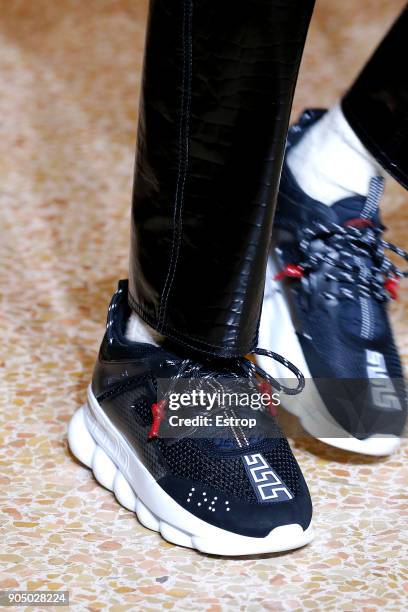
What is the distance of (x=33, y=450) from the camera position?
3.13 feet

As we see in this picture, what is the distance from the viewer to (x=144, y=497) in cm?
83

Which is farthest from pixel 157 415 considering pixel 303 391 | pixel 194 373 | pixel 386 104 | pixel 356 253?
pixel 386 104

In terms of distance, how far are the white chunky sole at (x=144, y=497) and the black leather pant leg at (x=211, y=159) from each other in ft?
0.46

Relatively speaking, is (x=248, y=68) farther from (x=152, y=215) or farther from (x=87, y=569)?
(x=87, y=569)

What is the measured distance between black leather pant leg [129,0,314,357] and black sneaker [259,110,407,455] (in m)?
0.19

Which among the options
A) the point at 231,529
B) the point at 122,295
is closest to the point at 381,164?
the point at 122,295

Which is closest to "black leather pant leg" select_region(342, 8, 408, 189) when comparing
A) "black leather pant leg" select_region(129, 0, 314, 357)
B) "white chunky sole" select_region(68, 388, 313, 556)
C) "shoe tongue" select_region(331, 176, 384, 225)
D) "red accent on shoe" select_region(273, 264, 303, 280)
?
"shoe tongue" select_region(331, 176, 384, 225)

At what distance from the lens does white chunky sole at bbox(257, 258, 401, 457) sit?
36.4 inches

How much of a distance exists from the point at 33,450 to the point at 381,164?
47 centimetres

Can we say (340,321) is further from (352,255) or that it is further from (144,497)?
(144,497)

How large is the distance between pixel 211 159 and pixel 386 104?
320 millimetres

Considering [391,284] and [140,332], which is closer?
[140,332]

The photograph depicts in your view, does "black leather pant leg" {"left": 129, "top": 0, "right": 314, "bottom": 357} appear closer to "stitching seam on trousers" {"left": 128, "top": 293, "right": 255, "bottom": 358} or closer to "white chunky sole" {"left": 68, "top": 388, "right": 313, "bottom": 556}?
"stitching seam on trousers" {"left": 128, "top": 293, "right": 255, "bottom": 358}

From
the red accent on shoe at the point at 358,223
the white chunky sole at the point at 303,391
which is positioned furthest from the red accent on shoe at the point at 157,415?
the red accent on shoe at the point at 358,223
